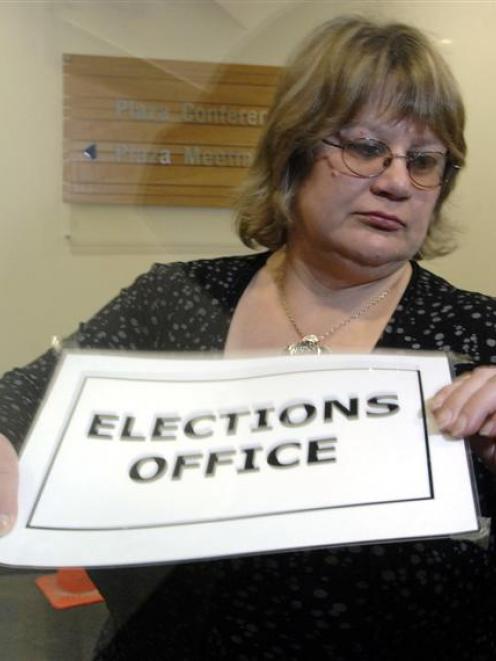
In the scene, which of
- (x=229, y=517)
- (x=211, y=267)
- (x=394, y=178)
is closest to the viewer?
(x=229, y=517)

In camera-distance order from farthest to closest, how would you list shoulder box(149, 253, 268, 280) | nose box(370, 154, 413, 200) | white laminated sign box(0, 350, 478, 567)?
shoulder box(149, 253, 268, 280)
nose box(370, 154, 413, 200)
white laminated sign box(0, 350, 478, 567)

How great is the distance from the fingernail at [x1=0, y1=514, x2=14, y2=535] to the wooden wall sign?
0.33 metres

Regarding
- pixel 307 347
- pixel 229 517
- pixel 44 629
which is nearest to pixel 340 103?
pixel 307 347

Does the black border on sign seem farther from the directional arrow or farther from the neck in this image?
the directional arrow

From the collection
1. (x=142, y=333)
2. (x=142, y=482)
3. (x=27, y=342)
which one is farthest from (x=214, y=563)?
(x=27, y=342)

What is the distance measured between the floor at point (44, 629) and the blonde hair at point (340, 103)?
316mm

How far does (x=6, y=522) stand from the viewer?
372mm

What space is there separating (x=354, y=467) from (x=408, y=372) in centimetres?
7

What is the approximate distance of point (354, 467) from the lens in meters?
0.38

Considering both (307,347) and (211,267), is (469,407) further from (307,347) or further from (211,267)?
(211,267)

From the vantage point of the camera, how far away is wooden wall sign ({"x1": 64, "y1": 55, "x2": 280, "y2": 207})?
0.64 m

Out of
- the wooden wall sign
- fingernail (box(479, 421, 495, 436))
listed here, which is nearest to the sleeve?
the wooden wall sign

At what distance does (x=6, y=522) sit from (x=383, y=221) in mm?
289

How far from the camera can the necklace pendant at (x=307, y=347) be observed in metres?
0.45
